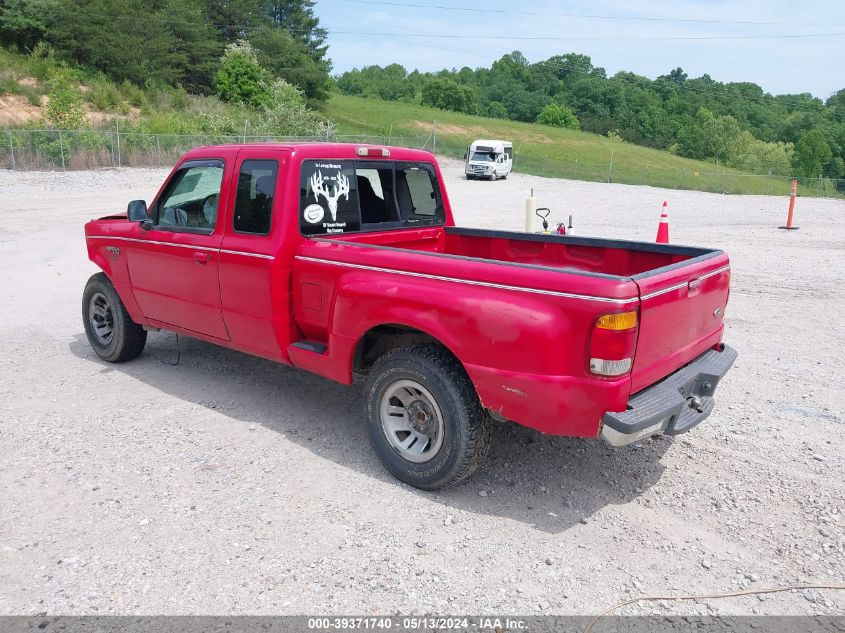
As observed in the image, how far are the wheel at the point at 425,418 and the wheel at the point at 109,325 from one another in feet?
9.81

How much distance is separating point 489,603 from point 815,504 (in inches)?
85.0

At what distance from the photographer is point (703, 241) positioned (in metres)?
15.2

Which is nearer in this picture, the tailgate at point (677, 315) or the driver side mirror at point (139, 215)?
the tailgate at point (677, 315)

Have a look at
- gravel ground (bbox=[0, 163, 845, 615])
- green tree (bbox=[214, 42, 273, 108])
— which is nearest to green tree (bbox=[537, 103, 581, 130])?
green tree (bbox=[214, 42, 273, 108])

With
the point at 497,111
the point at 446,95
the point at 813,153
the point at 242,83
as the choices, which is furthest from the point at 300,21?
the point at 813,153

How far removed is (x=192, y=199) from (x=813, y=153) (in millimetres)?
109995

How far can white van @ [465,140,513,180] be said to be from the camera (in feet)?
122

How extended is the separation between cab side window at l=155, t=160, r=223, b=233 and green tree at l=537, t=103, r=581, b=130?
115353 mm

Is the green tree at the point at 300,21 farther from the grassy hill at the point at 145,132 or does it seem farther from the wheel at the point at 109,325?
the wheel at the point at 109,325

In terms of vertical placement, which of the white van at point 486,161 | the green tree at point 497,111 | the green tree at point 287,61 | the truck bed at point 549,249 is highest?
the green tree at point 497,111

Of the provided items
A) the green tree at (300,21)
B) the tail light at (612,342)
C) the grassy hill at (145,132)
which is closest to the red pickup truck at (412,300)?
the tail light at (612,342)

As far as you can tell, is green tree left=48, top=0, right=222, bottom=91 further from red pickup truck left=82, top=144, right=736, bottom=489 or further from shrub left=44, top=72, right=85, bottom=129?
red pickup truck left=82, top=144, right=736, bottom=489

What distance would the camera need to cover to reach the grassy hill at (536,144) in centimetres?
4394

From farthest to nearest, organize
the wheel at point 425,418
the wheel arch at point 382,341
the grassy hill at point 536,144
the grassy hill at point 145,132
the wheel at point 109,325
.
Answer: the grassy hill at point 536,144
the grassy hill at point 145,132
the wheel at point 109,325
the wheel arch at point 382,341
the wheel at point 425,418
